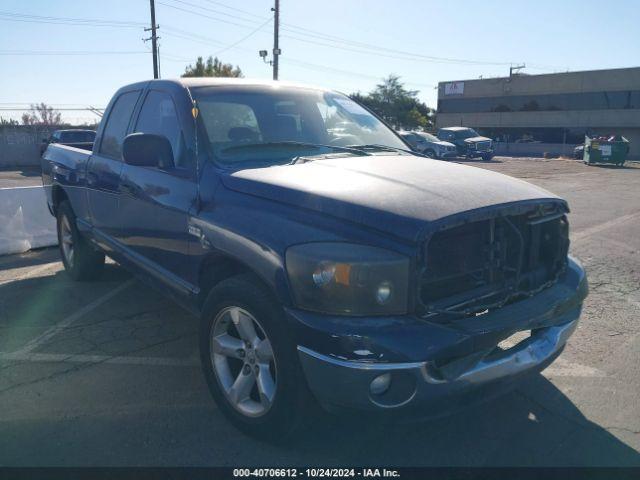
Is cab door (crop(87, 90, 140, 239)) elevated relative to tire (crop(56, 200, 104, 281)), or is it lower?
elevated

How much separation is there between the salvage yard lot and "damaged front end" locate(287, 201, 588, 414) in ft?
0.97

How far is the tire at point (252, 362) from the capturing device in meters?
2.60

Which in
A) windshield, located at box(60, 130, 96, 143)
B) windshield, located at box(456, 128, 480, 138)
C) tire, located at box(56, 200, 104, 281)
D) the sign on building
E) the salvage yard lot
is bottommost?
the salvage yard lot

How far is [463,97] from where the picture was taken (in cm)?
5869

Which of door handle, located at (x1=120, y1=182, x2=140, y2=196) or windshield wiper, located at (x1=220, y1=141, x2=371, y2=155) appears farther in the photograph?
door handle, located at (x1=120, y1=182, x2=140, y2=196)

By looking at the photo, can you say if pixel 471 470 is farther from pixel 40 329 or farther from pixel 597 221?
pixel 597 221

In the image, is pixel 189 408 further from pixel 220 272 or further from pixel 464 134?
pixel 464 134

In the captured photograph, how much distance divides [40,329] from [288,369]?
3047mm

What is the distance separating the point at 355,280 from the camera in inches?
95.0

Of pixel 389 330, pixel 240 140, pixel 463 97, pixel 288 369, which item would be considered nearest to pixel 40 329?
pixel 240 140

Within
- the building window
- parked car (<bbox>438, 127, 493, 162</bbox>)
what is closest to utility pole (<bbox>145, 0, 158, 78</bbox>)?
parked car (<bbox>438, 127, 493, 162</bbox>)

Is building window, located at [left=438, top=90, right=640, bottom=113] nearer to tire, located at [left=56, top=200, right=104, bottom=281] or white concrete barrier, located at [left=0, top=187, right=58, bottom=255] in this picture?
white concrete barrier, located at [left=0, top=187, right=58, bottom=255]

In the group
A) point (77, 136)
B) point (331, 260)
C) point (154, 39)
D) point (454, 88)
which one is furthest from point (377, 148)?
point (454, 88)

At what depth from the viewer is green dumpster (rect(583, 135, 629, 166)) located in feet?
94.0
